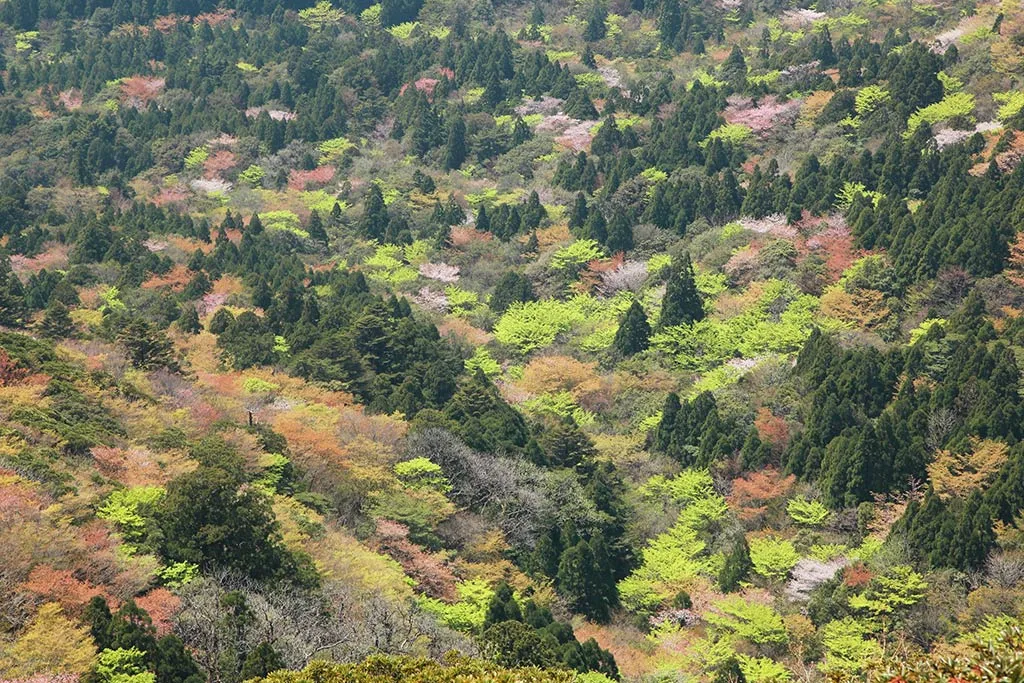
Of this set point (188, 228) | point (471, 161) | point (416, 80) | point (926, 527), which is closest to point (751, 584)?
point (926, 527)

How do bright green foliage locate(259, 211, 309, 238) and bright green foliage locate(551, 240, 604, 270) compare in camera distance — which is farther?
bright green foliage locate(259, 211, 309, 238)

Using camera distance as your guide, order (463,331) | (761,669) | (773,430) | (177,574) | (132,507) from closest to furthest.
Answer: (177,574) → (132,507) → (761,669) → (773,430) → (463,331)

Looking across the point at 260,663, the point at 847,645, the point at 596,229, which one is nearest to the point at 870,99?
the point at 596,229

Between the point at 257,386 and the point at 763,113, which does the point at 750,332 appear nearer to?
the point at 763,113

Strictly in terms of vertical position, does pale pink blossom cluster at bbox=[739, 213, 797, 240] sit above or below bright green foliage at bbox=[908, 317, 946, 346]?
below

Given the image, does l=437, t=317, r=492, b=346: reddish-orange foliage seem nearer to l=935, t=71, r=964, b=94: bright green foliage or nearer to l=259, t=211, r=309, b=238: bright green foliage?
l=259, t=211, r=309, b=238: bright green foliage

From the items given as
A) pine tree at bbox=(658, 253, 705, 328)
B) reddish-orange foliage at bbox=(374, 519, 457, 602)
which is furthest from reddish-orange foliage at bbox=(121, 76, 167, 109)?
reddish-orange foliage at bbox=(374, 519, 457, 602)

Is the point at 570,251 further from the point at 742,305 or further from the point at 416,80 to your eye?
the point at 416,80
